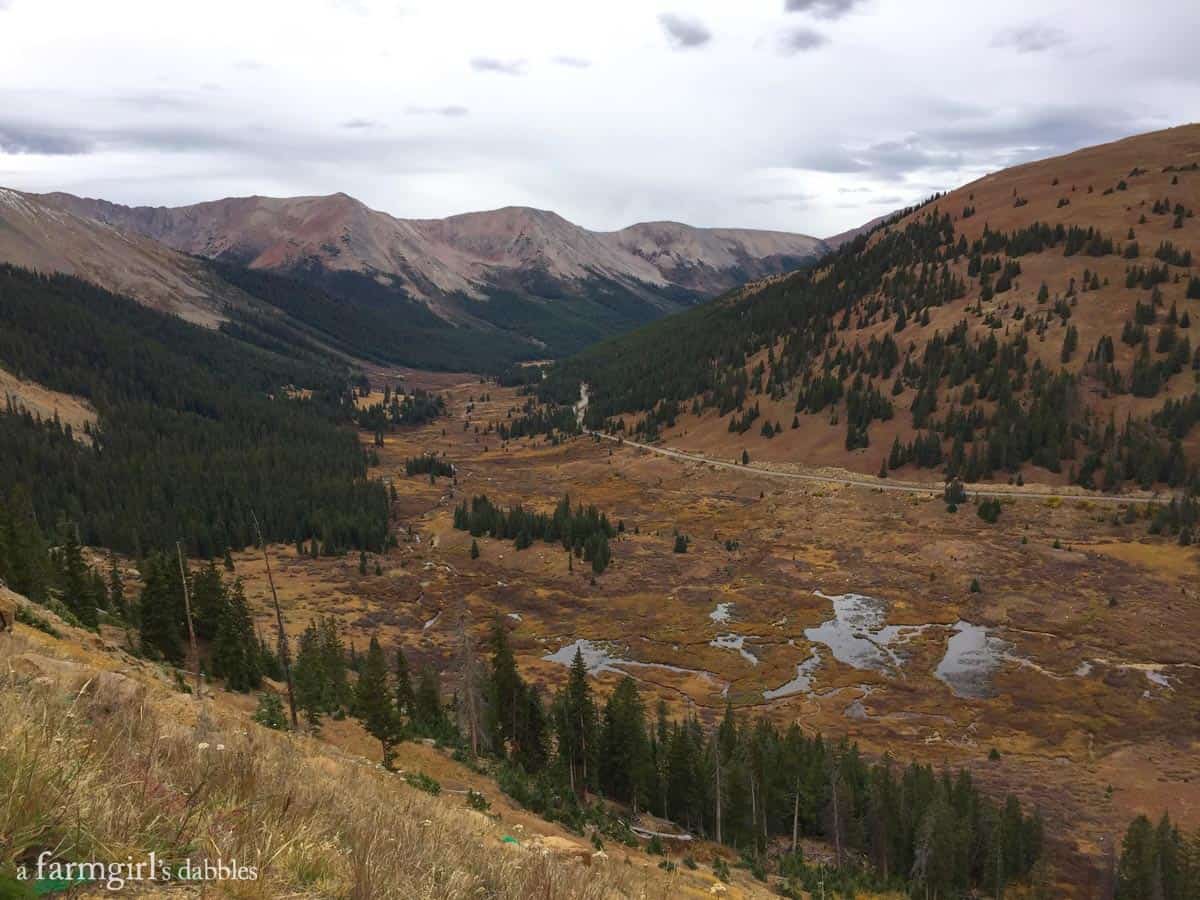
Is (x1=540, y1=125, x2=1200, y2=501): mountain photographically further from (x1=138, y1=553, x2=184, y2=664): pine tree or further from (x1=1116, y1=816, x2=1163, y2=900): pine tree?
(x1=138, y1=553, x2=184, y2=664): pine tree

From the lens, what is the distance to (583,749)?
4200 centimetres

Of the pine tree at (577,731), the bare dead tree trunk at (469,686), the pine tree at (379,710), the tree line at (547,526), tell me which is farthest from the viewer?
the tree line at (547,526)

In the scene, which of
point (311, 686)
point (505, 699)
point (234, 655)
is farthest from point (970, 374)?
point (234, 655)

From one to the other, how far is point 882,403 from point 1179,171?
11288 cm

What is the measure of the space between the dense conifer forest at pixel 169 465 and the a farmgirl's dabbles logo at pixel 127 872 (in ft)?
365

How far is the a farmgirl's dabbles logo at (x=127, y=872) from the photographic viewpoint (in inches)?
153

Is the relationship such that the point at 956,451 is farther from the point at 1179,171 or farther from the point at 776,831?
the point at 1179,171

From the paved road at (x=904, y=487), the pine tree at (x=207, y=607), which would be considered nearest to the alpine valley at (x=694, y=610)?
the pine tree at (x=207, y=607)

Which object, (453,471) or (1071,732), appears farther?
(453,471)

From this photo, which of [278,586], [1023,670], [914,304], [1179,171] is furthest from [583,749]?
[1179,171]

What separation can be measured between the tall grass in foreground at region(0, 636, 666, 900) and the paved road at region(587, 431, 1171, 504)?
120776 mm

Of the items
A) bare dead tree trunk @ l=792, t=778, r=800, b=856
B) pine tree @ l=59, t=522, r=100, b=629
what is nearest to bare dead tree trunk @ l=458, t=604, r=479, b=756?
bare dead tree trunk @ l=792, t=778, r=800, b=856

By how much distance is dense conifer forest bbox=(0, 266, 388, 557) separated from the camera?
367ft

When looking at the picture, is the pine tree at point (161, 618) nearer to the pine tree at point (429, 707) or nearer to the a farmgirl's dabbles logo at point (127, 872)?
the pine tree at point (429, 707)
